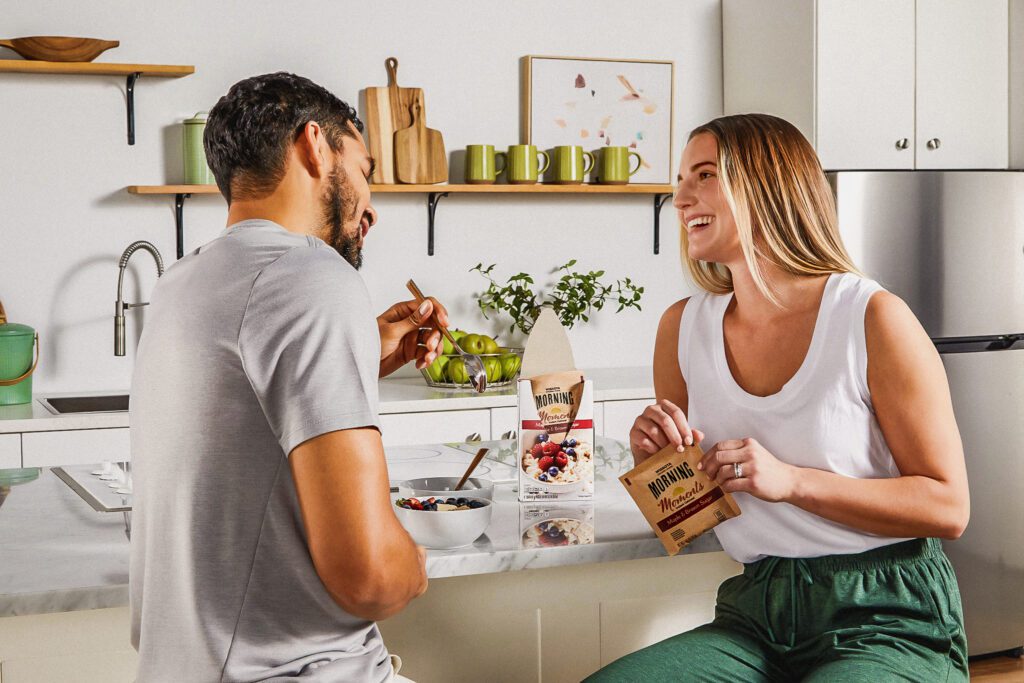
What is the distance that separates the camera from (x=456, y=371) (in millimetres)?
3322

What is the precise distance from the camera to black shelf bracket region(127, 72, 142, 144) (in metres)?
3.29

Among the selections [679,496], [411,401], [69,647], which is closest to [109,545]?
[69,647]

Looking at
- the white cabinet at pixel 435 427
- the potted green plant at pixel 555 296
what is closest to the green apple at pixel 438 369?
the white cabinet at pixel 435 427

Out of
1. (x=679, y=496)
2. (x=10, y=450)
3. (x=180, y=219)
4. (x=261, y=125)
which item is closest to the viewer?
(x=261, y=125)

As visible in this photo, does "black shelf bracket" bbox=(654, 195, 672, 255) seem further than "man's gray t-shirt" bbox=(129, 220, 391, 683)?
Yes

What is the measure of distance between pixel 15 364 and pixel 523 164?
1692mm

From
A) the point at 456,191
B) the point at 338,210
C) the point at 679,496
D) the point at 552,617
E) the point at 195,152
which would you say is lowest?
the point at 552,617

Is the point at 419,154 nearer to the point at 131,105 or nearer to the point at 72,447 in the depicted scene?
the point at 131,105

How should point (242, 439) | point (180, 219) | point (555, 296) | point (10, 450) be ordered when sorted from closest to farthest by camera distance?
point (242, 439) → point (10, 450) → point (180, 219) → point (555, 296)

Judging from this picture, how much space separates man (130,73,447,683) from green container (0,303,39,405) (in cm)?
213

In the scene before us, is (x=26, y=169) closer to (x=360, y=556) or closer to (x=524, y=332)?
(x=524, y=332)

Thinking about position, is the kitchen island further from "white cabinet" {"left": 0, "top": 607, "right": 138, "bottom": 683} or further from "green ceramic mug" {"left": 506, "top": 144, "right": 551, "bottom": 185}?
"green ceramic mug" {"left": 506, "top": 144, "right": 551, "bottom": 185}

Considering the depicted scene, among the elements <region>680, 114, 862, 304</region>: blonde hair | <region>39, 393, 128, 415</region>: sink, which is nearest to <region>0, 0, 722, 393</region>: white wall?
<region>39, 393, 128, 415</region>: sink

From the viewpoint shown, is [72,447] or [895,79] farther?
[895,79]
